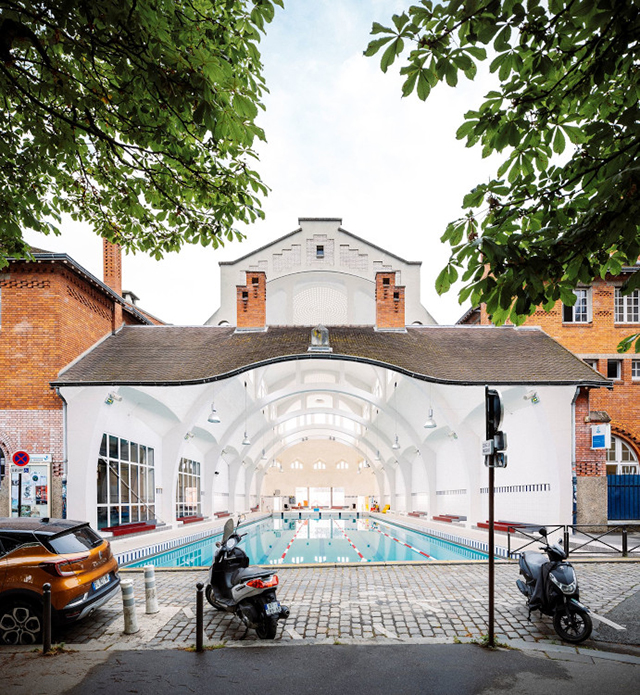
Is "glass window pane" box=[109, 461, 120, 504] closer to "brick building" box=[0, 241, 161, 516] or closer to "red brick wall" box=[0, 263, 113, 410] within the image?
"brick building" box=[0, 241, 161, 516]

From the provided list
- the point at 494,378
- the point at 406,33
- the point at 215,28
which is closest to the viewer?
the point at 406,33

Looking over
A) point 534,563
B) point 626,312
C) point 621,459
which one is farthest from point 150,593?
point 626,312

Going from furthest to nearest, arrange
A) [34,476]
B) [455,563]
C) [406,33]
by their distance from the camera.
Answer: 1. [34,476]
2. [455,563]
3. [406,33]

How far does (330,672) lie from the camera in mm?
5453

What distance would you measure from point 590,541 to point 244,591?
8095 mm

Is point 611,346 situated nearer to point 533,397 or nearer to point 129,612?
point 533,397

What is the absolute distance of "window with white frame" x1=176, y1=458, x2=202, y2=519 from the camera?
2659 centimetres

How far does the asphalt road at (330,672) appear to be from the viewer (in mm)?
5070

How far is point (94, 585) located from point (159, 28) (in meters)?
6.14

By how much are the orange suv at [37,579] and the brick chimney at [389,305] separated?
53.0 feet

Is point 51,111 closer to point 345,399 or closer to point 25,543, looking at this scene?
point 25,543

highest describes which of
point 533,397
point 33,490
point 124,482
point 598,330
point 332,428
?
point 598,330

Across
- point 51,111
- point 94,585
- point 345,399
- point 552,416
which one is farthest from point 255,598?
point 345,399

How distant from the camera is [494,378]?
16.8 meters
